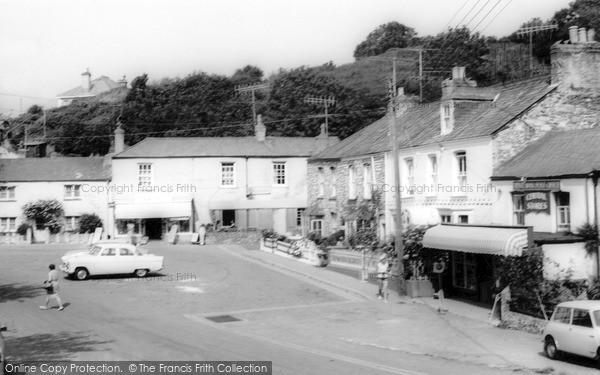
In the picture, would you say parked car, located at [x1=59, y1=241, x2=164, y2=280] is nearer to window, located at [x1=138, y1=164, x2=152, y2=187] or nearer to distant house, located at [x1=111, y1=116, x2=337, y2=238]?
distant house, located at [x1=111, y1=116, x2=337, y2=238]

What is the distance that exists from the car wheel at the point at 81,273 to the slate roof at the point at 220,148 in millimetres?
21367

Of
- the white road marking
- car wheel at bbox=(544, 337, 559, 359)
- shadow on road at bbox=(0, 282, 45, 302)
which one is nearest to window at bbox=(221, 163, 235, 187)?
shadow on road at bbox=(0, 282, 45, 302)

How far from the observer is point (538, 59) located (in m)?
90.3

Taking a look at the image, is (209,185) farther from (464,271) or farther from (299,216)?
(464,271)

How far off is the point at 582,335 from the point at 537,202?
943 centimetres

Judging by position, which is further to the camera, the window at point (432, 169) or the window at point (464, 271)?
the window at point (432, 169)

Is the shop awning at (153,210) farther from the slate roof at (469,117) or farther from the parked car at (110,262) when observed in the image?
the parked car at (110,262)

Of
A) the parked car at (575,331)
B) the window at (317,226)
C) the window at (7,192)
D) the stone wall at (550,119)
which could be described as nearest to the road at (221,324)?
the parked car at (575,331)

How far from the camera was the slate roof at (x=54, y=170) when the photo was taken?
49.2 meters

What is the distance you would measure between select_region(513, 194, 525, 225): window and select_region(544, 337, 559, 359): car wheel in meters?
9.52

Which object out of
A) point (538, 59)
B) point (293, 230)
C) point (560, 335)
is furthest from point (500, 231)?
point (538, 59)

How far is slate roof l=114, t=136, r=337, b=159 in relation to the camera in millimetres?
49938

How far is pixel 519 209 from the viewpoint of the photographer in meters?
25.4

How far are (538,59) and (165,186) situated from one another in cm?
6158
